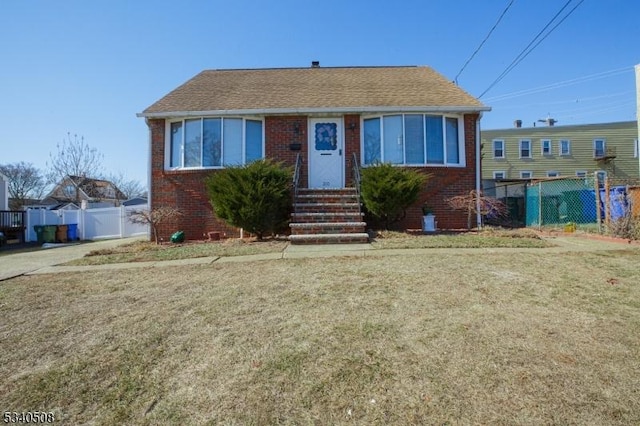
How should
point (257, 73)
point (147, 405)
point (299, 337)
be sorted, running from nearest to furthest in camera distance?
1. point (147, 405)
2. point (299, 337)
3. point (257, 73)

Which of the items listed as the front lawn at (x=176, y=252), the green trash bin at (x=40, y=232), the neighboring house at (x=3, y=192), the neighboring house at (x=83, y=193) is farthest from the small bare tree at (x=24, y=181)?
the front lawn at (x=176, y=252)

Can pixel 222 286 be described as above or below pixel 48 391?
above

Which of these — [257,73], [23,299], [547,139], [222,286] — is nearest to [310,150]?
[257,73]

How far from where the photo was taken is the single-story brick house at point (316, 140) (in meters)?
9.79

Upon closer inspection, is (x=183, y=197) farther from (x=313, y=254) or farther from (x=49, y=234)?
(x=49, y=234)

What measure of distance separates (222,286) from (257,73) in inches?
431

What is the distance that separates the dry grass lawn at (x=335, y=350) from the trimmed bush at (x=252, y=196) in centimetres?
336

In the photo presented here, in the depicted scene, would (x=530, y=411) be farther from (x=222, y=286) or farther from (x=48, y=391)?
(x=222, y=286)

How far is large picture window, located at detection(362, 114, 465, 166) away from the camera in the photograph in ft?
32.5

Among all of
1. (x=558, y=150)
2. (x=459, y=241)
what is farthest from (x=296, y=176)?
(x=558, y=150)

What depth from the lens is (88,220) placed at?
51.1 feet

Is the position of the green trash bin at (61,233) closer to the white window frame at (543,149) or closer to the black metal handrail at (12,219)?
the black metal handrail at (12,219)

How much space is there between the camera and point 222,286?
4.40m

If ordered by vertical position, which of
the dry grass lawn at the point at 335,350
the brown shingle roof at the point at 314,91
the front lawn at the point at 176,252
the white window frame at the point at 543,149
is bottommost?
the dry grass lawn at the point at 335,350
